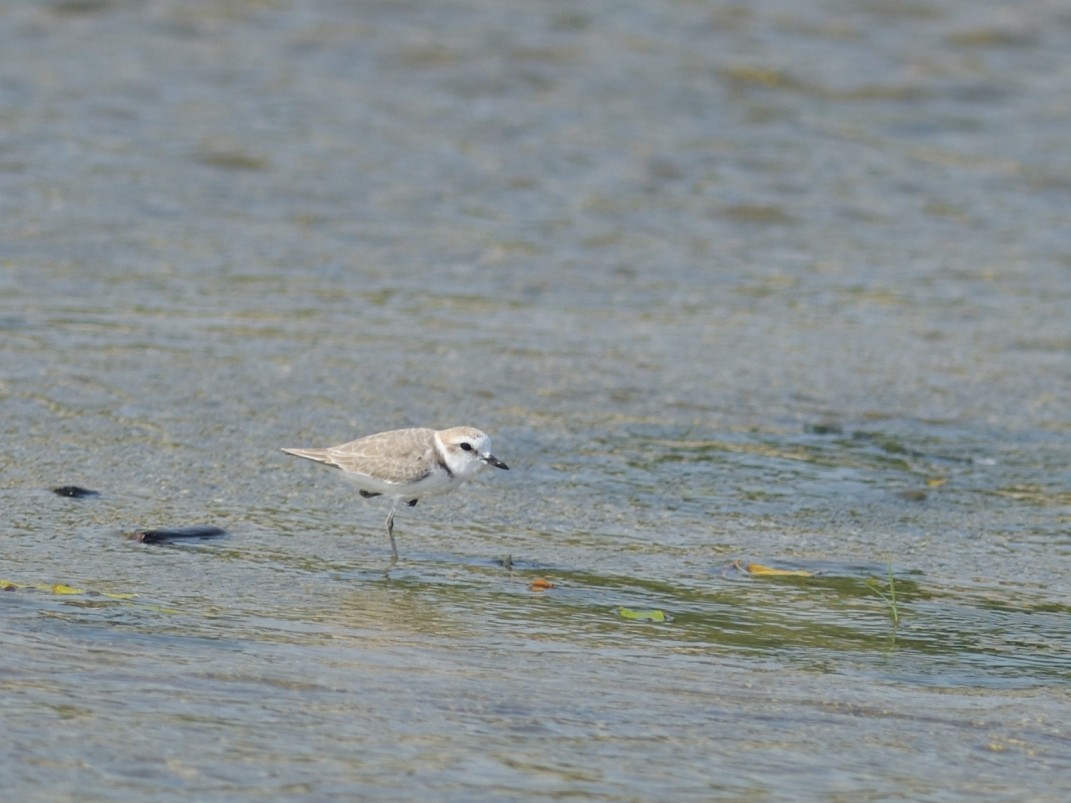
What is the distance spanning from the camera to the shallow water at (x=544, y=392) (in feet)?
15.6

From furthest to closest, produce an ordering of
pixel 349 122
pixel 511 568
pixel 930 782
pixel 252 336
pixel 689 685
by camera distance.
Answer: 1. pixel 349 122
2. pixel 252 336
3. pixel 511 568
4. pixel 689 685
5. pixel 930 782

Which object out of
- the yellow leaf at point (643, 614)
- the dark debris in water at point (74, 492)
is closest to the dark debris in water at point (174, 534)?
the dark debris in water at point (74, 492)

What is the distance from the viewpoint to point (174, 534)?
637 centimetres

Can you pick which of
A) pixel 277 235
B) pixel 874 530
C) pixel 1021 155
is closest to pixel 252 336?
pixel 277 235

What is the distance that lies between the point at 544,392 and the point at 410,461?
2.35m

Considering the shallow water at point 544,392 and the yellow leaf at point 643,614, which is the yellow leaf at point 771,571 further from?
the yellow leaf at point 643,614

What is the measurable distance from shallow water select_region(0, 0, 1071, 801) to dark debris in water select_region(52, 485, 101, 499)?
0.08 metres

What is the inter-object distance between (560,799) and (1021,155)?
36.8 ft

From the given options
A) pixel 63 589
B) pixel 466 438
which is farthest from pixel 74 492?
→ pixel 466 438

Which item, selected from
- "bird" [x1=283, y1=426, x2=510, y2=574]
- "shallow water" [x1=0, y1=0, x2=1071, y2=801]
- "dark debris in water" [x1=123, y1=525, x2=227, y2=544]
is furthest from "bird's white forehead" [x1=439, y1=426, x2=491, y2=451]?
"dark debris in water" [x1=123, y1=525, x2=227, y2=544]

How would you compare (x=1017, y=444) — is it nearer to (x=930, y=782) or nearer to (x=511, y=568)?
(x=511, y=568)

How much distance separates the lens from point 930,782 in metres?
4.48

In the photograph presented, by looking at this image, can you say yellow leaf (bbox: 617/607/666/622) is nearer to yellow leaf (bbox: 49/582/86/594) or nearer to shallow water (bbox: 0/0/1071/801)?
shallow water (bbox: 0/0/1071/801)

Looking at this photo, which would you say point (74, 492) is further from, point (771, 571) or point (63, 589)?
point (771, 571)
